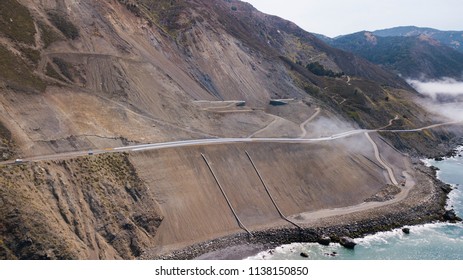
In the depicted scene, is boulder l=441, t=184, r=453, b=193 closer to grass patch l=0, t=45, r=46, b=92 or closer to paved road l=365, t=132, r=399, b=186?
paved road l=365, t=132, r=399, b=186

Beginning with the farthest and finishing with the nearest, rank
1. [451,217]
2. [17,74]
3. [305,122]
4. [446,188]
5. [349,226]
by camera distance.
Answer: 1. [305,122]
2. [446,188]
3. [451,217]
4. [349,226]
5. [17,74]

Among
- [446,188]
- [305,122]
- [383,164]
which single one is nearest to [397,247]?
[383,164]

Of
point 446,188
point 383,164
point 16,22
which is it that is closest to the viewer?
point 16,22

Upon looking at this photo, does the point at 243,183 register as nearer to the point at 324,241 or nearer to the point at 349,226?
the point at 324,241

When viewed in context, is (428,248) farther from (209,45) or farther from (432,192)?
(209,45)

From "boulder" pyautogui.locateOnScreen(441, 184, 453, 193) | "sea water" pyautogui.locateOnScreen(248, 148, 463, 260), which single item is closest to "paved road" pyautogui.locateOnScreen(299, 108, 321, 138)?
"sea water" pyautogui.locateOnScreen(248, 148, 463, 260)

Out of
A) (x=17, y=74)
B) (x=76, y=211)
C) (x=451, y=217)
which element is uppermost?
(x=17, y=74)
